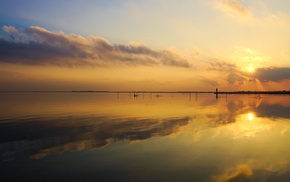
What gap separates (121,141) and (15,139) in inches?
300

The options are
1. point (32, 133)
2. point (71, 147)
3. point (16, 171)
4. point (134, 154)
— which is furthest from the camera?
point (32, 133)

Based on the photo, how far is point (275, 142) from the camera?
17344mm

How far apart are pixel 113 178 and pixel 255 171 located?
628cm

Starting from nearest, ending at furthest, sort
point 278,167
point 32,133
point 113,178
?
point 113,178
point 278,167
point 32,133

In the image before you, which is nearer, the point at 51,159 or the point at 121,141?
the point at 51,159

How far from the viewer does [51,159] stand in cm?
1292

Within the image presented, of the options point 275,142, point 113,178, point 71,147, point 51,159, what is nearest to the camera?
point 113,178

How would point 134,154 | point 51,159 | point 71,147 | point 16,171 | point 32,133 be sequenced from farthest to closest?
point 32,133 < point 71,147 < point 134,154 < point 51,159 < point 16,171

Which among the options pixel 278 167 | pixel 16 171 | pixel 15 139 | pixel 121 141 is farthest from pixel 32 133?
pixel 278 167

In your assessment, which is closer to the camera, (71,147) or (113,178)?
(113,178)

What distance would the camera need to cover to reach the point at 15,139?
59.1 feet

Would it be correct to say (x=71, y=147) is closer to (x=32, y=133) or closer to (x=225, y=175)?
(x=32, y=133)

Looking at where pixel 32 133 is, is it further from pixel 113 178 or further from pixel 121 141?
pixel 113 178

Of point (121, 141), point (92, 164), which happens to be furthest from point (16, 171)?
point (121, 141)
